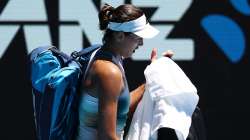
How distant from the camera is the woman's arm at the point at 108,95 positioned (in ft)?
9.02

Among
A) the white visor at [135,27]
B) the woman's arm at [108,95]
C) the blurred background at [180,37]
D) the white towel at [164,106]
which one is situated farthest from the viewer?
the blurred background at [180,37]

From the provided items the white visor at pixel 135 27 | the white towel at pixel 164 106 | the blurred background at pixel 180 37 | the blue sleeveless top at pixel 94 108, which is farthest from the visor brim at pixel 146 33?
the blurred background at pixel 180 37

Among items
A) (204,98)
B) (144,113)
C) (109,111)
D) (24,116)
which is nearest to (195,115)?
(144,113)

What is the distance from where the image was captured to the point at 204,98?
15.9 feet

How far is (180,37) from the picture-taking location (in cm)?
479

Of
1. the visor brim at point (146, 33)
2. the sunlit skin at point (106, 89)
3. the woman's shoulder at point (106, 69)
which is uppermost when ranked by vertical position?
the visor brim at point (146, 33)

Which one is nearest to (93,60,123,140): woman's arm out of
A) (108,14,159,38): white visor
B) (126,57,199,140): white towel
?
(108,14,159,38): white visor

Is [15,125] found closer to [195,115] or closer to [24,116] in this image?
[24,116]

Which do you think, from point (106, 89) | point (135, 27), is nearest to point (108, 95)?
point (106, 89)

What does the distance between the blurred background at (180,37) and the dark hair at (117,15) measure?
1.79m

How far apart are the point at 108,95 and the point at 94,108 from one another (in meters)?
0.12

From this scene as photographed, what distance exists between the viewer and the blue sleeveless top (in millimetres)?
2823

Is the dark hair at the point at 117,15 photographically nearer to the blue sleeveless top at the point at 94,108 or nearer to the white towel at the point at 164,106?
the blue sleeveless top at the point at 94,108

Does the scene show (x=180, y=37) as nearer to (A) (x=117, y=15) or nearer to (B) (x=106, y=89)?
(A) (x=117, y=15)
